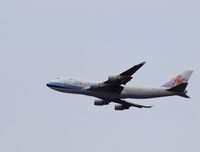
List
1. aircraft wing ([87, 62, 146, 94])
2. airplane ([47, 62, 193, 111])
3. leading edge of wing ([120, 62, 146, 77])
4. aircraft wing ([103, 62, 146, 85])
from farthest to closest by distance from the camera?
airplane ([47, 62, 193, 111]), aircraft wing ([87, 62, 146, 94]), aircraft wing ([103, 62, 146, 85]), leading edge of wing ([120, 62, 146, 77])

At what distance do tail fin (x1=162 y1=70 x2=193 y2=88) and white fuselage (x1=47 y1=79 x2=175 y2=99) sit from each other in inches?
Result: 133

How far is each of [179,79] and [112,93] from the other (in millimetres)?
11605

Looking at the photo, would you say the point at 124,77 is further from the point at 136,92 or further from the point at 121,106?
the point at 121,106

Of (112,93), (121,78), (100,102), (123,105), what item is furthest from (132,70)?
(123,105)

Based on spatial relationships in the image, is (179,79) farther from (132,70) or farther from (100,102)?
(100,102)

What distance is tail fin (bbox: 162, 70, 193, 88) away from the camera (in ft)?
402

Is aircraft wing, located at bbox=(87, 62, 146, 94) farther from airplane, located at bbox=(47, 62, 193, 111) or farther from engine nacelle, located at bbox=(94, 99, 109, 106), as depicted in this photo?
engine nacelle, located at bbox=(94, 99, 109, 106)

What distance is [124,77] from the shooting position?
116000 mm

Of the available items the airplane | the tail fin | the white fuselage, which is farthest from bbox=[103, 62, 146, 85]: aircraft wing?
the tail fin

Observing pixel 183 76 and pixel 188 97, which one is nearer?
pixel 188 97

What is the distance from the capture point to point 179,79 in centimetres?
12325

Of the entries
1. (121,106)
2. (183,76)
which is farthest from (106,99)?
(183,76)

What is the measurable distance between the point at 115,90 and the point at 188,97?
10.7 metres

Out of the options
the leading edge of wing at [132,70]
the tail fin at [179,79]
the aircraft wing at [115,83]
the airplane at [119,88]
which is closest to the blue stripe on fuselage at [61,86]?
the airplane at [119,88]
